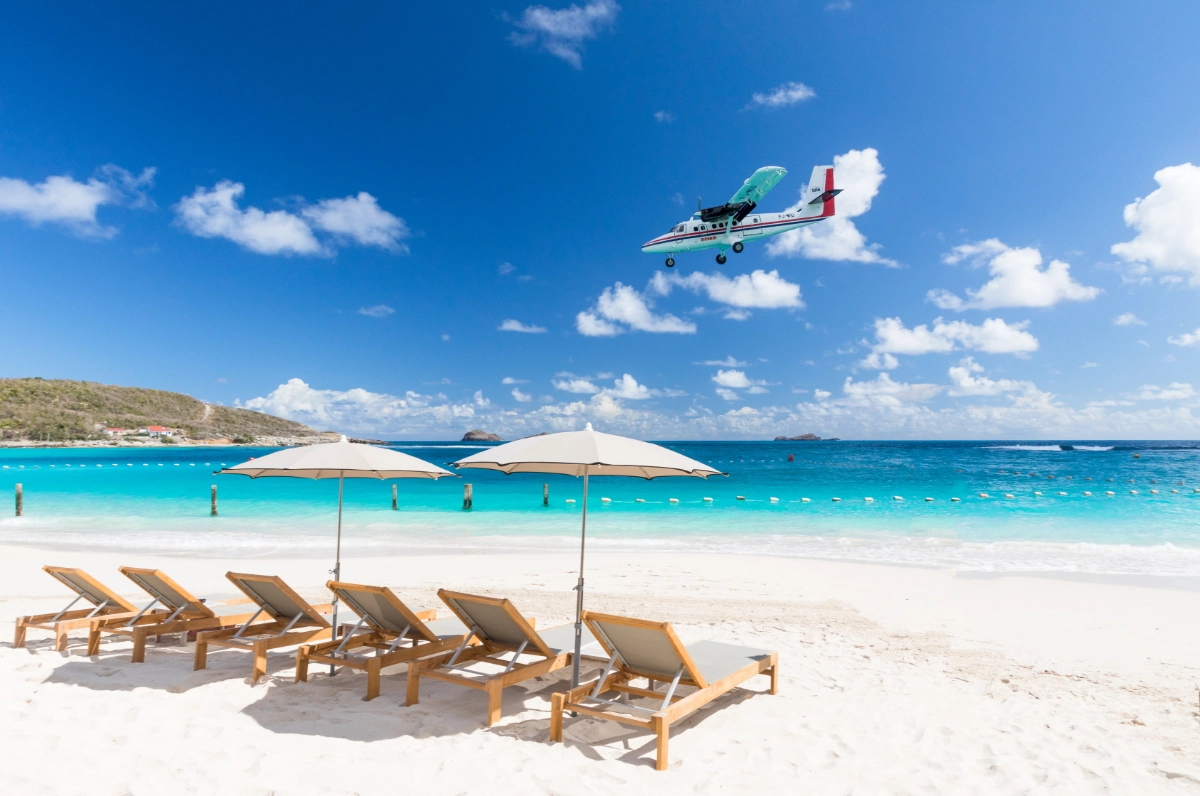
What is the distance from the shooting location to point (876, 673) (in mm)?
5836

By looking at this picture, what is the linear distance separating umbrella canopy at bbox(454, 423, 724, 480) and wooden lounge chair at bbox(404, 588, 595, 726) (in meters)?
0.99

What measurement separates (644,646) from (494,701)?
1.08 meters

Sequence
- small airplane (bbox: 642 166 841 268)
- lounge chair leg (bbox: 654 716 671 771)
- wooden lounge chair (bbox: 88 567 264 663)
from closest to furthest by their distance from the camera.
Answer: lounge chair leg (bbox: 654 716 671 771), wooden lounge chair (bbox: 88 567 264 663), small airplane (bbox: 642 166 841 268)

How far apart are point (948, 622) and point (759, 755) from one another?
17.4ft

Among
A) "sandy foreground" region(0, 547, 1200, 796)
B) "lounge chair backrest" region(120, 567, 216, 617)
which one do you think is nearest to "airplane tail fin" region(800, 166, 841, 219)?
"sandy foreground" region(0, 547, 1200, 796)

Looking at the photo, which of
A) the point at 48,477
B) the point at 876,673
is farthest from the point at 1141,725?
the point at 48,477

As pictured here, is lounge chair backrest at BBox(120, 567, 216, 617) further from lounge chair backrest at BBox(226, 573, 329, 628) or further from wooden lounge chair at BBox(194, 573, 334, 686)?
lounge chair backrest at BBox(226, 573, 329, 628)

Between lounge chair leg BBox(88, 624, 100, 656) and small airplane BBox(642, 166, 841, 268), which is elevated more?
small airplane BBox(642, 166, 841, 268)

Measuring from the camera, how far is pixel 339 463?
545 cm

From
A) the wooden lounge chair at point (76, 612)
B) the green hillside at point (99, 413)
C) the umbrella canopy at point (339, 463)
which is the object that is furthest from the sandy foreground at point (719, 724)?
the green hillside at point (99, 413)

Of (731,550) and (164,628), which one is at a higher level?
(164,628)

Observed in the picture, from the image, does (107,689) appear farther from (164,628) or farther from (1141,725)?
(1141,725)

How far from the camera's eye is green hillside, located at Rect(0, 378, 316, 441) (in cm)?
9488

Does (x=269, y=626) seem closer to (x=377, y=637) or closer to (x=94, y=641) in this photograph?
(x=377, y=637)
